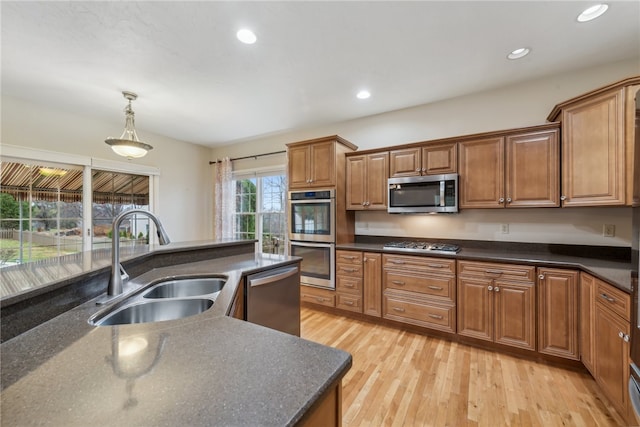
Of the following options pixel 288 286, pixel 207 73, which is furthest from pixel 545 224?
pixel 207 73

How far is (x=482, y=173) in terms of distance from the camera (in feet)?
8.79

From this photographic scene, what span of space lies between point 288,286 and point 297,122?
8.77 ft

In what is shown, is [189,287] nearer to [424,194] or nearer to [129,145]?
[129,145]

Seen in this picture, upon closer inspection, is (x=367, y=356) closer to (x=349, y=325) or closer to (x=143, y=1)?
(x=349, y=325)

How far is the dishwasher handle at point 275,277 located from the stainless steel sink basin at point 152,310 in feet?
1.38

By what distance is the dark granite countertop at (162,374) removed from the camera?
0.50 metres

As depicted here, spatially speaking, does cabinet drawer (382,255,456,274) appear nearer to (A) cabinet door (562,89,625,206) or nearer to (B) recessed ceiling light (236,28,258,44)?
(A) cabinet door (562,89,625,206)

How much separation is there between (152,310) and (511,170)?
3.09 meters

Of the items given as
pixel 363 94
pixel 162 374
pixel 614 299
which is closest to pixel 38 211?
pixel 162 374

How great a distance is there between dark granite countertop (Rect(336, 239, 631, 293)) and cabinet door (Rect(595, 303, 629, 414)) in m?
0.22

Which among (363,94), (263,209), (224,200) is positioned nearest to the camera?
(363,94)

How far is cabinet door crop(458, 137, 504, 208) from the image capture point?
2.60 meters

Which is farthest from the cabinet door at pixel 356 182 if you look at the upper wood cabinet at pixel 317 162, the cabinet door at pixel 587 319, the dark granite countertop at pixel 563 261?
the cabinet door at pixel 587 319

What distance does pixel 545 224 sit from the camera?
2639 mm
